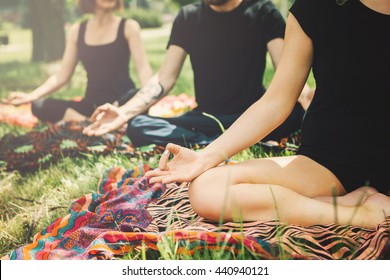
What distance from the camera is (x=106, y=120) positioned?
9.26 ft

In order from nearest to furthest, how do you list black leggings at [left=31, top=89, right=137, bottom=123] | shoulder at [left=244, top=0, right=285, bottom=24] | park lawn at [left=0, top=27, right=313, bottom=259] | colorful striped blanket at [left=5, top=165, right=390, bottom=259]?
colorful striped blanket at [left=5, top=165, right=390, bottom=259]
park lawn at [left=0, top=27, right=313, bottom=259]
shoulder at [left=244, top=0, right=285, bottom=24]
black leggings at [left=31, top=89, right=137, bottom=123]

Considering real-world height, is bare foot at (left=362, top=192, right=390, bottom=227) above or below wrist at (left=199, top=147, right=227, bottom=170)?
below

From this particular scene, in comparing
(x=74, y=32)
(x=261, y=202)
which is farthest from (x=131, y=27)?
(x=261, y=202)

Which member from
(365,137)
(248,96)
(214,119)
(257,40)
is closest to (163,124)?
(214,119)

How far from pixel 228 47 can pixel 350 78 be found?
92 centimetres

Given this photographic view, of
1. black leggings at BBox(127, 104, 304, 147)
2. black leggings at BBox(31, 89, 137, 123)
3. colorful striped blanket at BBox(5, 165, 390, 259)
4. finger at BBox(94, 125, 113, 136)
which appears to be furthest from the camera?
black leggings at BBox(31, 89, 137, 123)

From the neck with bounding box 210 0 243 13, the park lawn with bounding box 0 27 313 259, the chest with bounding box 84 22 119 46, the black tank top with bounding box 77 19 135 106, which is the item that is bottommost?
the park lawn with bounding box 0 27 313 259

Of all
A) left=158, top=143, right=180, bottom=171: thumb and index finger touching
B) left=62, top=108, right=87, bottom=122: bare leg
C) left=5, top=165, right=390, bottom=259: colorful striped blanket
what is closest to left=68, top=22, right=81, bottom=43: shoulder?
left=62, top=108, right=87, bottom=122: bare leg

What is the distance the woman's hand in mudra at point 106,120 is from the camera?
2.77 m

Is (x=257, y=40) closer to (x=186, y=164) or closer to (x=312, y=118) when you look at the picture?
(x=312, y=118)

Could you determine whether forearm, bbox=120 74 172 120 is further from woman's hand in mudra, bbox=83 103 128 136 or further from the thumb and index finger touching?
the thumb and index finger touching

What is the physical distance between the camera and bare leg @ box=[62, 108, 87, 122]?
9.75 ft

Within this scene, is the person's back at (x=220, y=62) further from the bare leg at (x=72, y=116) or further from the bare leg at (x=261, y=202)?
the bare leg at (x=261, y=202)

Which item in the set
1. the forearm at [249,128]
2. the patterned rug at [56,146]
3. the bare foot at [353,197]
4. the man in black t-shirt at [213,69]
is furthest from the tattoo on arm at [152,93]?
the bare foot at [353,197]
